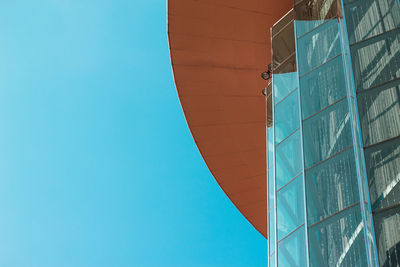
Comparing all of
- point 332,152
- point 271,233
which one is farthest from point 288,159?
point 271,233

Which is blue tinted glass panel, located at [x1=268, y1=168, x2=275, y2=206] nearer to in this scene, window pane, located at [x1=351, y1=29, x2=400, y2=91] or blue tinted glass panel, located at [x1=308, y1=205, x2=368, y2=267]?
blue tinted glass panel, located at [x1=308, y1=205, x2=368, y2=267]

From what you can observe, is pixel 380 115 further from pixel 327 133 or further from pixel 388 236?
pixel 388 236

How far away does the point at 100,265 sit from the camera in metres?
56.9

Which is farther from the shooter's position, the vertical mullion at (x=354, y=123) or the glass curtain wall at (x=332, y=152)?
the glass curtain wall at (x=332, y=152)

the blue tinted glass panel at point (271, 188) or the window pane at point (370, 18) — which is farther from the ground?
the window pane at point (370, 18)

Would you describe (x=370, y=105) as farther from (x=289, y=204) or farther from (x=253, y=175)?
(x=253, y=175)

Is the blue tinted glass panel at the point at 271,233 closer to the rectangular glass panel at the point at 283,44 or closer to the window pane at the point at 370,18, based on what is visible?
the rectangular glass panel at the point at 283,44

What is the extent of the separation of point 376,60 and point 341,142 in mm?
1436

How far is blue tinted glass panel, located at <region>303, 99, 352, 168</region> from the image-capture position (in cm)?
834

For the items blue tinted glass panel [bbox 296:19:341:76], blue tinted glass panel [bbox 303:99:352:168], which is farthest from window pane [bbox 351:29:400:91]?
blue tinted glass panel [bbox 296:19:341:76]

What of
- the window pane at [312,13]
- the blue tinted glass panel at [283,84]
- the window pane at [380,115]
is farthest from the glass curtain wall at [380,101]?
the blue tinted glass panel at [283,84]

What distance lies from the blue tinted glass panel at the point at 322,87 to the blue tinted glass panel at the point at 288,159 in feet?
2.08

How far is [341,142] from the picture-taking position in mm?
8312

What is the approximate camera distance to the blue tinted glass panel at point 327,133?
27.4 feet
